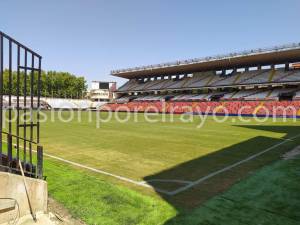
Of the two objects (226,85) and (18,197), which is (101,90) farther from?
(18,197)

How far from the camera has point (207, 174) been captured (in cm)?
809

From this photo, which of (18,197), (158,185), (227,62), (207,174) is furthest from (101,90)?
(18,197)

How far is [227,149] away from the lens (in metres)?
12.4

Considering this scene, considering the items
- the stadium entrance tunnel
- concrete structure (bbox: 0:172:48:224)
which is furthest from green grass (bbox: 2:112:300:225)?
concrete structure (bbox: 0:172:48:224)

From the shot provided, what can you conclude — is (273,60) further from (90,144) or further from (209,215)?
(209,215)

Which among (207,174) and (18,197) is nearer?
(18,197)

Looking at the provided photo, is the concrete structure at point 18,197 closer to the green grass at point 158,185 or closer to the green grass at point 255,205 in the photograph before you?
the green grass at point 158,185

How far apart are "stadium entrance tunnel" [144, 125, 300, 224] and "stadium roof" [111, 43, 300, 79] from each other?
36402 millimetres

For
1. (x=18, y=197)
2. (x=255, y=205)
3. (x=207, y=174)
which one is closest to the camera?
(x=18, y=197)

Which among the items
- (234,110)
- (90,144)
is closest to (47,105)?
(234,110)

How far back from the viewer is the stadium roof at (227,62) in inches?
1726

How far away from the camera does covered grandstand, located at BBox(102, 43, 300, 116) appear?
4259cm

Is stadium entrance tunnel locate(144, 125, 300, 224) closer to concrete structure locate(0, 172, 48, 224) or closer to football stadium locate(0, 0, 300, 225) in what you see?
football stadium locate(0, 0, 300, 225)

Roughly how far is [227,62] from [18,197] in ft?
173
